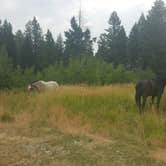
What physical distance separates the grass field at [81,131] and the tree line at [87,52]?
26.0 feet

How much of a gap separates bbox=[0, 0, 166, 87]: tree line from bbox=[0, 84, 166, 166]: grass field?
794 centimetres

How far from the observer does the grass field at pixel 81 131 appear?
6.22m

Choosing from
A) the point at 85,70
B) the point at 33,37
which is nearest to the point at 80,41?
the point at 33,37

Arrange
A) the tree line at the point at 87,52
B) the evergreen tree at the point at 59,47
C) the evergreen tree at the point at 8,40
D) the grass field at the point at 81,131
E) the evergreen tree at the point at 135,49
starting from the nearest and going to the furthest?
the grass field at the point at 81,131 < the tree line at the point at 87,52 < the evergreen tree at the point at 135,49 < the evergreen tree at the point at 8,40 < the evergreen tree at the point at 59,47

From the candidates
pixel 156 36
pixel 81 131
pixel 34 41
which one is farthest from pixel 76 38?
pixel 81 131

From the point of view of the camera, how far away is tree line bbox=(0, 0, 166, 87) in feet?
78.3

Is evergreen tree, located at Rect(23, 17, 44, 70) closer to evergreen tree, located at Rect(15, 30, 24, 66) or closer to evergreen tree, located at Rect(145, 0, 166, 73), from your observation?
evergreen tree, located at Rect(15, 30, 24, 66)

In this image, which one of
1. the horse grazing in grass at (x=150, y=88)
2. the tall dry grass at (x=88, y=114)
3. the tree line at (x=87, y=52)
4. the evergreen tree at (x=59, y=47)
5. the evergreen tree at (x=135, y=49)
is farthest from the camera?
the evergreen tree at (x=59, y=47)

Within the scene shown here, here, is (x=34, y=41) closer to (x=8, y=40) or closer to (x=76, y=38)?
(x=8, y=40)

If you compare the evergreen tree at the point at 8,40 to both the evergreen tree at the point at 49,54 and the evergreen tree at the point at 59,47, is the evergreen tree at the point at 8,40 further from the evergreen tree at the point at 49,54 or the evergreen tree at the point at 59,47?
the evergreen tree at the point at 59,47

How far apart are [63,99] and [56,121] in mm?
3070

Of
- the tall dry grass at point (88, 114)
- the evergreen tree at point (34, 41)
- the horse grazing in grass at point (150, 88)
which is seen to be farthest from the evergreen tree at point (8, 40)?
the horse grazing in grass at point (150, 88)

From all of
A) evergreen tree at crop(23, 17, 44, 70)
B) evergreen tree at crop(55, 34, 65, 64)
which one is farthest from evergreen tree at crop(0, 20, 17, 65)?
evergreen tree at crop(55, 34, 65, 64)

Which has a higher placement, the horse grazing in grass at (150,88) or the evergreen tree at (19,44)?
the evergreen tree at (19,44)
